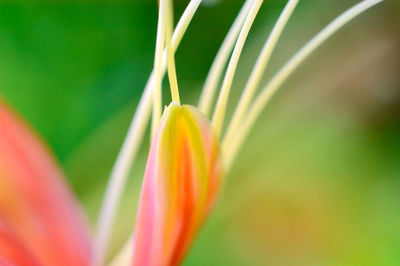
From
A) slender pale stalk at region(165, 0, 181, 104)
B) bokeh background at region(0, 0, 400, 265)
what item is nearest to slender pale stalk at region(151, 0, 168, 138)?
slender pale stalk at region(165, 0, 181, 104)

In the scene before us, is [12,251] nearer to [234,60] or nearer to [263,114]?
[234,60]

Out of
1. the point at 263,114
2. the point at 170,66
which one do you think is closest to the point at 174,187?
the point at 170,66

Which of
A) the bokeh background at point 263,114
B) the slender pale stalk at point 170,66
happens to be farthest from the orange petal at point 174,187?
the bokeh background at point 263,114

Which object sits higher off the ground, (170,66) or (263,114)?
(170,66)

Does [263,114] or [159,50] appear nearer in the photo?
[159,50]

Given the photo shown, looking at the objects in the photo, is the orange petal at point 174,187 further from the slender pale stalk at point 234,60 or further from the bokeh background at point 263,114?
the bokeh background at point 263,114
